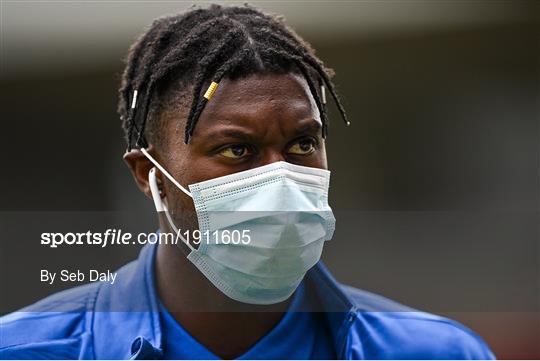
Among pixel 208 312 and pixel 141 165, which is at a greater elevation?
pixel 141 165

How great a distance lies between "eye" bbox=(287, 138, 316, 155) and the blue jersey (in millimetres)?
397

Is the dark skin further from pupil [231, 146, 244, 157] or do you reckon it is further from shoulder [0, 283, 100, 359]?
shoulder [0, 283, 100, 359]

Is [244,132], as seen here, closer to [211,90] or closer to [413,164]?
[211,90]

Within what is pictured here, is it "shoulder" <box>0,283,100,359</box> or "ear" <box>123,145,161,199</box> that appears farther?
"ear" <box>123,145,161,199</box>

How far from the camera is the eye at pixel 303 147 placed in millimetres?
1864

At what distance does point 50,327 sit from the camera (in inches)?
75.3

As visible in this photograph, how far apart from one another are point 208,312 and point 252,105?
0.64 m

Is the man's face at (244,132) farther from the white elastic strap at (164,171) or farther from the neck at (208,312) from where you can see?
the neck at (208,312)

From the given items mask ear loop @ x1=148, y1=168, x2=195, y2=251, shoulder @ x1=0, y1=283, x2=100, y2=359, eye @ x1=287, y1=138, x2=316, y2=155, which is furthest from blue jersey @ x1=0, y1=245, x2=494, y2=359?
eye @ x1=287, y1=138, x2=316, y2=155

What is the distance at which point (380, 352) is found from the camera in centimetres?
199

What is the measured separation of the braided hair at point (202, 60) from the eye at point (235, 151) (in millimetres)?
115

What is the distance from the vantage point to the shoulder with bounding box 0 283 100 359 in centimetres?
186

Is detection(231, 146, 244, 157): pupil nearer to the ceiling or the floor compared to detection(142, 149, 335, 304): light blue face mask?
nearer to the ceiling

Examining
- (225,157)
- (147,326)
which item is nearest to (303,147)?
(225,157)
